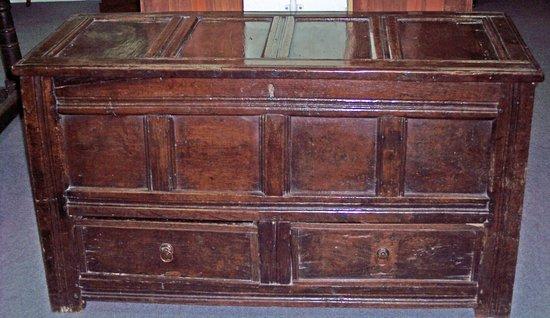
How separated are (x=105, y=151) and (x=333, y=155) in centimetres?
68

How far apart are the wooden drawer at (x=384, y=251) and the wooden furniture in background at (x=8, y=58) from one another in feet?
6.88

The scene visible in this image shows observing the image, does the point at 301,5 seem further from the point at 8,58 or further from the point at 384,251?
the point at 8,58

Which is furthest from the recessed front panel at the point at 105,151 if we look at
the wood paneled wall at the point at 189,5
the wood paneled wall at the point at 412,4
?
the wood paneled wall at the point at 412,4

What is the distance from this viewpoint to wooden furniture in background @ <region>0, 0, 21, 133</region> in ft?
13.9

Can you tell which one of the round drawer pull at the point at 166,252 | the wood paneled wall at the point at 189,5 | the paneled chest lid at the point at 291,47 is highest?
the paneled chest lid at the point at 291,47

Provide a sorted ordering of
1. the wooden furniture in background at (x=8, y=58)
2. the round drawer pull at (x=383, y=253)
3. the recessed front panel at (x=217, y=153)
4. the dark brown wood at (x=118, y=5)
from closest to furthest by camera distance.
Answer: the recessed front panel at (x=217, y=153) → the round drawer pull at (x=383, y=253) → the wooden furniture in background at (x=8, y=58) → the dark brown wood at (x=118, y=5)

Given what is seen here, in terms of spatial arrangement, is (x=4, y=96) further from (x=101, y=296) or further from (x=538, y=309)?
(x=538, y=309)

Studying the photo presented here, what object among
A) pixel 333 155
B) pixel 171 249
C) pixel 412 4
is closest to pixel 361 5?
pixel 412 4

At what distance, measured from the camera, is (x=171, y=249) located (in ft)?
8.93

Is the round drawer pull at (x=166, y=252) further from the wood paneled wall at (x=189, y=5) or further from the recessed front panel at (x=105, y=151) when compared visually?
the wood paneled wall at (x=189, y=5)

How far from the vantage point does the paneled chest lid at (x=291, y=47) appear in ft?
7.97

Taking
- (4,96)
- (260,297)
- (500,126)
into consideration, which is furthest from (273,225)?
(4,96)

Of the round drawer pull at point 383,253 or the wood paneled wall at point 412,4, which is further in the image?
the wood paneled wall at point 412,4

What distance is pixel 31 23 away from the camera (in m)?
5.86
